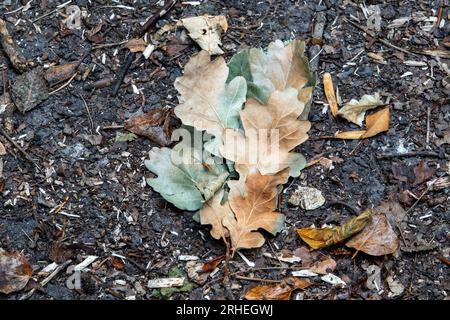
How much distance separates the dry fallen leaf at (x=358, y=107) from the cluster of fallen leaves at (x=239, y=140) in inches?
5.7

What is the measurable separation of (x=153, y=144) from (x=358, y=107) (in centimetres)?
67

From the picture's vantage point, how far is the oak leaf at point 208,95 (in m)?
1.95

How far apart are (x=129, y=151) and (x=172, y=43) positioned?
1.45 feet

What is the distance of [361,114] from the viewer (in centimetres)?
209

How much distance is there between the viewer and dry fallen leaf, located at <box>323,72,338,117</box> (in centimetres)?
210


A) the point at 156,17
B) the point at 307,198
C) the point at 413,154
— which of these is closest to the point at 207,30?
the point at 156,17

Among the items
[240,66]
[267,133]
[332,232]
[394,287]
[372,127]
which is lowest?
[394,287]

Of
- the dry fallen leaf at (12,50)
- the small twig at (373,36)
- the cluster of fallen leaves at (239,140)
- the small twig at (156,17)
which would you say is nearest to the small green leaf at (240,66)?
the cluster of fallen leaves at (239,140)

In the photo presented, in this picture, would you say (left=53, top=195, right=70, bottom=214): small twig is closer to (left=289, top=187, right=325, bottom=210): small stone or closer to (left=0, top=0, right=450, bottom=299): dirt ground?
(left=0, top=0, right=450, bottom=299): dirt ground

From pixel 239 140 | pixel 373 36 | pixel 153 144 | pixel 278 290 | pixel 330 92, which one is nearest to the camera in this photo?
pixel 278 290

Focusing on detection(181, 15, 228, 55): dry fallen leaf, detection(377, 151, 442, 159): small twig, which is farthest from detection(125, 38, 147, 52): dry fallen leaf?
detection(377, 151, 442, 159): small twig

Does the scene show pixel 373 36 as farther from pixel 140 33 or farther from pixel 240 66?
pixel 140 33
